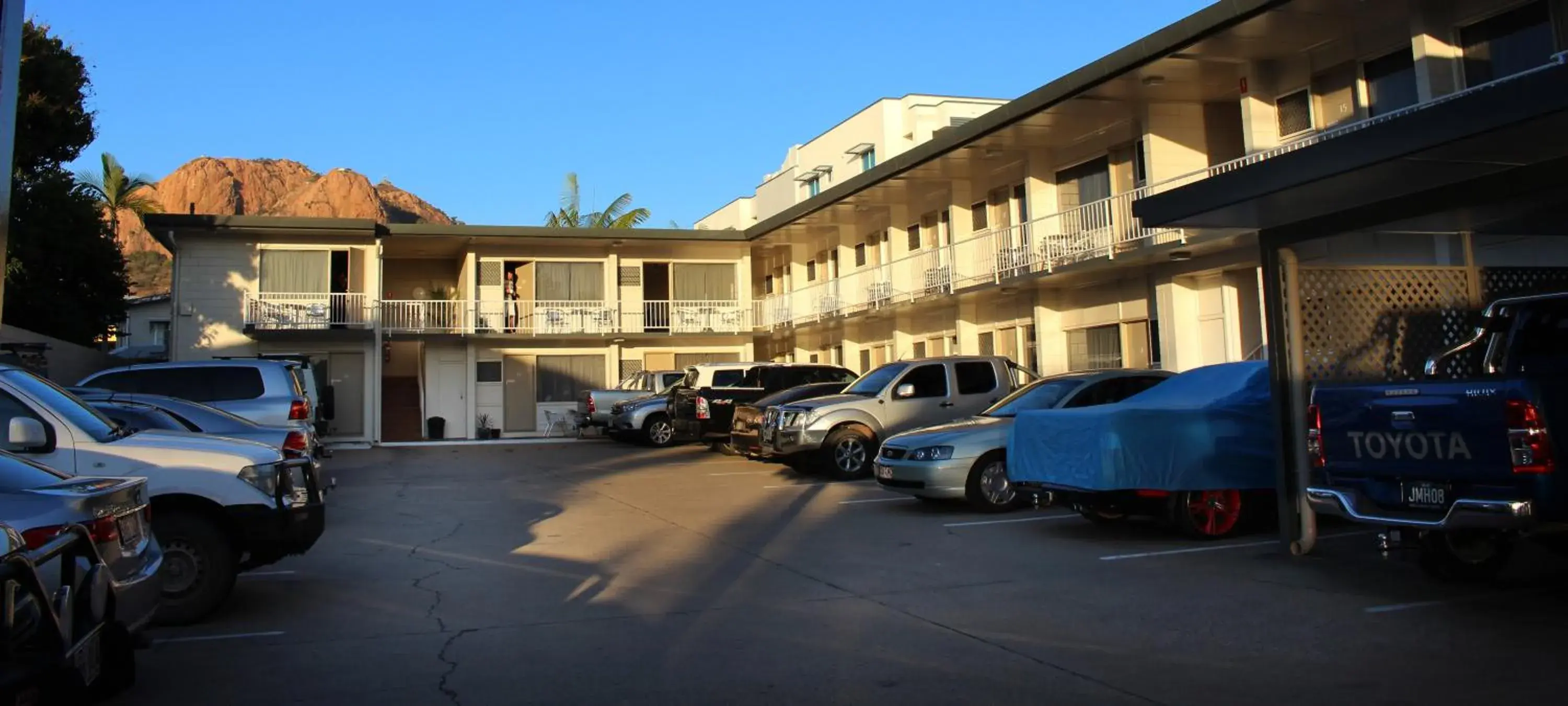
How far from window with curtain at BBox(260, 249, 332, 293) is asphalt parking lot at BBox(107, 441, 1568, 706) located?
20.3 metres

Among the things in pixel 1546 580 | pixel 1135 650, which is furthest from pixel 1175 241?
pixel 1135 650

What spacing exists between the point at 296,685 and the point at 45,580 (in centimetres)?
182

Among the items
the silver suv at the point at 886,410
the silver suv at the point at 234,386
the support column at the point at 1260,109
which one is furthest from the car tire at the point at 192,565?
the support column at the point at 1260,109

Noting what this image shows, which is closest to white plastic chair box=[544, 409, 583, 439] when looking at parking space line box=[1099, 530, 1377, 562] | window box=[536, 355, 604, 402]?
window box=[536, 355, 604, 402]

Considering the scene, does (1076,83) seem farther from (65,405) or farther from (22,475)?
(22,475)

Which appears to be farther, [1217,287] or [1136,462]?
[1217,287]

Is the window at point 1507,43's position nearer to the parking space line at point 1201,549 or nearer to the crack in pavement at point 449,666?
the parking space line at point 1201,549

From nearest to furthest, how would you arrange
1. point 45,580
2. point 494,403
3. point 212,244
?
1. point 45,580
2. point 212,244
3. point 494,403

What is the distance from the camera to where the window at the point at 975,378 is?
1644 centimetres

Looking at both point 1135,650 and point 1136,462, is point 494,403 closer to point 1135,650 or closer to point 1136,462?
point 1136,462

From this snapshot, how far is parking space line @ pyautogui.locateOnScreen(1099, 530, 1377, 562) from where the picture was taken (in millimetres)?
9195

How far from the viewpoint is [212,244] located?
97.1ft

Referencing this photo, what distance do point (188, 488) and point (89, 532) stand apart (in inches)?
109

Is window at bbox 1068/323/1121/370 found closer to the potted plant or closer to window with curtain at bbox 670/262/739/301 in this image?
window with curtain at bbox 670/262/739/301
